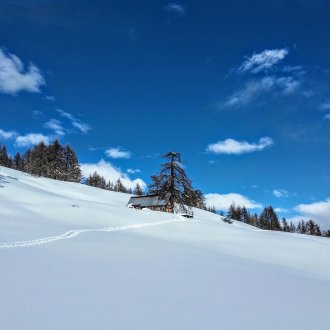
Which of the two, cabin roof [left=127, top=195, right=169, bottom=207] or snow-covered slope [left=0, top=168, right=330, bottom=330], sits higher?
cabin roof [left=127, top=195, right=169, bottom=207]

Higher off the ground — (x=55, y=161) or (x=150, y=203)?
(x=55, y=161)

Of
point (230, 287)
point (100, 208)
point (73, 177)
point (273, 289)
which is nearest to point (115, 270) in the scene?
point (230, 287)

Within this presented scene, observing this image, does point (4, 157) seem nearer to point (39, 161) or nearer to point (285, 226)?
point (39, 161)

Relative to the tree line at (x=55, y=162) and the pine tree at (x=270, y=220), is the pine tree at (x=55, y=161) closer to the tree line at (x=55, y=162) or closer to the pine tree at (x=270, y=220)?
the tree line at (x=55, y=162)

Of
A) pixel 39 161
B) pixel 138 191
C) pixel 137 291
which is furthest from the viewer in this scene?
pixel 138 191

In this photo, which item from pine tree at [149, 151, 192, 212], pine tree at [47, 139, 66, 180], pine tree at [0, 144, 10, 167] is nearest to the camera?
pine tree at [149, 151, 192, 212]

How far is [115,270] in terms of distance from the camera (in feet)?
29.5

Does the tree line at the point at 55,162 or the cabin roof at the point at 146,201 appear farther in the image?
the tree line at the point at 55,162

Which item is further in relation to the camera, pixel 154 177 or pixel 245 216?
pixel 245 216

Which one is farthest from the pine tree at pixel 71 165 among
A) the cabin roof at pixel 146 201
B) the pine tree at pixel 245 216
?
the pine tree at pixel 245 216

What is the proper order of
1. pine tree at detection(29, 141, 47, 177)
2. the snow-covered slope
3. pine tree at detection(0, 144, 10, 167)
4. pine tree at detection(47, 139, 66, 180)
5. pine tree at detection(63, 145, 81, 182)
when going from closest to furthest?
1. the snow-covered slope
2. pine tree at detection(29, 141, 47, 177)
3. pine tree at detection(47, 139, 66, 180)
4. pine tree at detection(63, 145, 81, 182)
5. pine tree at detection(0, 144, 10, 167)

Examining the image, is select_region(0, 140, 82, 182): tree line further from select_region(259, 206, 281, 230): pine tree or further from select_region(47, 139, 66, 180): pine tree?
select_region(259, 206, 281, 230): pine tree

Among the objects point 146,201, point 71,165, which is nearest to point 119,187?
point 71,165

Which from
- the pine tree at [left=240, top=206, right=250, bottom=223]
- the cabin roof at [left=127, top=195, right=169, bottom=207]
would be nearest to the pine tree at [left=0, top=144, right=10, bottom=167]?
the cabin roof at [left=127, top=195, right=169, bottom=207]
